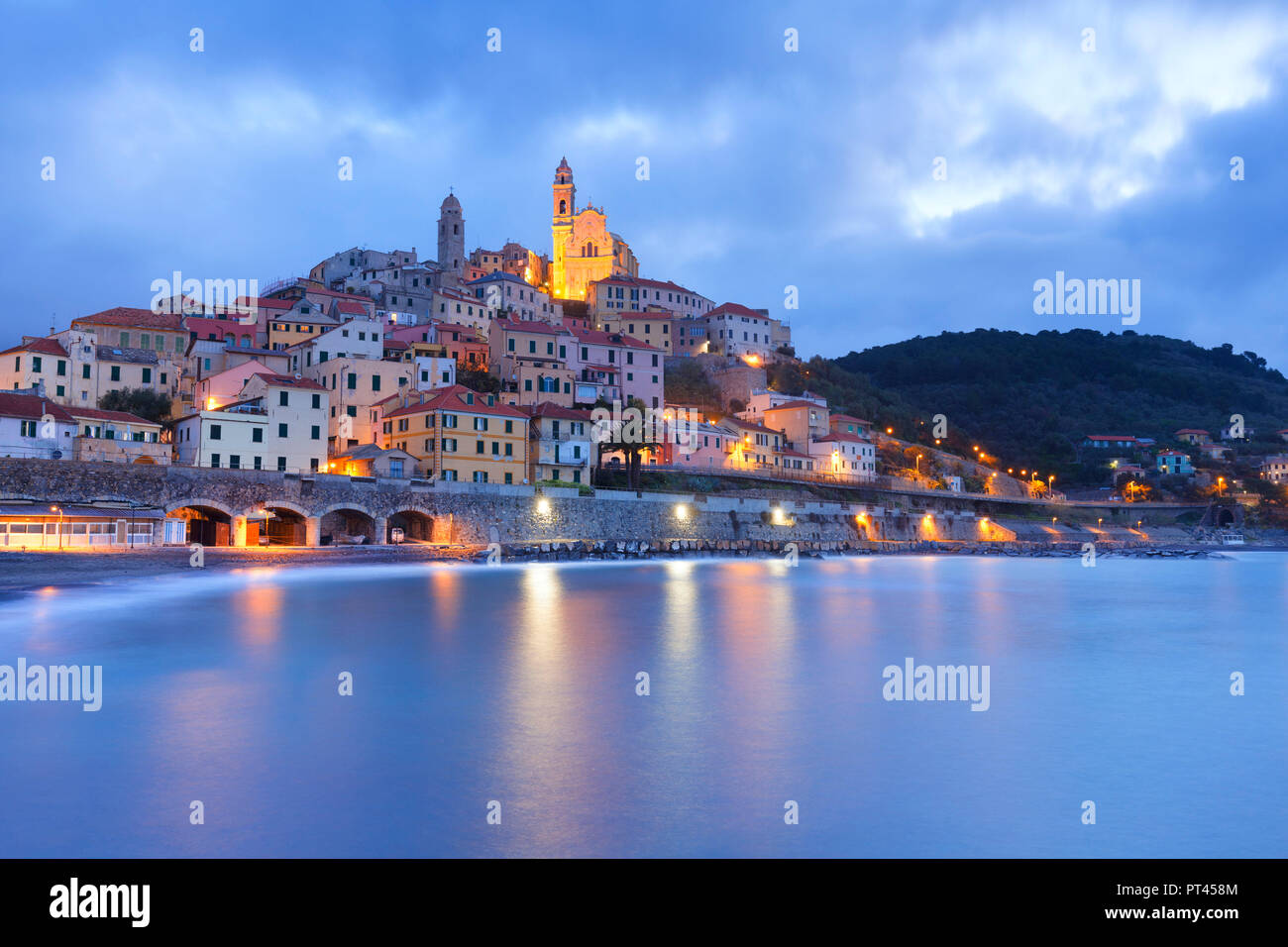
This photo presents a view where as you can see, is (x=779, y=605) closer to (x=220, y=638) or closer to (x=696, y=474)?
(x=220, y=638)

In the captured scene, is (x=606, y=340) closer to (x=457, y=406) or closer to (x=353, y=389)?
(x=353, y=389)

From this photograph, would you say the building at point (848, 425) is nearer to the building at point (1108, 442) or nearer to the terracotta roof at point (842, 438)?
the terracotta roof at point (842, 438)

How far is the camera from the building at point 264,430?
38750 mm

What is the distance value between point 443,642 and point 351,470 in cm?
2769

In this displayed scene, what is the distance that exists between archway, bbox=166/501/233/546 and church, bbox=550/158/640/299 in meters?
61.4

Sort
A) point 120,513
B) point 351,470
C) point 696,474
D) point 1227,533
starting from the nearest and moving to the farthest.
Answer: point 120,513, point 351,470, point 696,474, point 1227,533

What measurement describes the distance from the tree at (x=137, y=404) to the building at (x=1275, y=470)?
10085cm

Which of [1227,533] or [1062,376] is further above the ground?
[1062,376]

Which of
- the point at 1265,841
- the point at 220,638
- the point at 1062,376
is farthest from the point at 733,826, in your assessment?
the point at 1062,376

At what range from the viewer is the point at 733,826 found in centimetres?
709

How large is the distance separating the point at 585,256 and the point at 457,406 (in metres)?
58.5

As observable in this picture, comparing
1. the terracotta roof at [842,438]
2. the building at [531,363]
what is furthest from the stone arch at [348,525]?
the terracotta roof at [842,438]

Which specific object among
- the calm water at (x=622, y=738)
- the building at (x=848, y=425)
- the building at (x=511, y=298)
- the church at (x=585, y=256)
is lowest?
the calm water at (x=622, y=738)

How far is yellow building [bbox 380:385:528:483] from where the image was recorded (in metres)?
43.6
